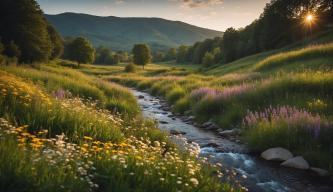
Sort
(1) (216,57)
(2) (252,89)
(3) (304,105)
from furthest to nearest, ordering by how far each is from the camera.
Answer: (1) (216,57)
(2) (252,89)
(3) (304,105)

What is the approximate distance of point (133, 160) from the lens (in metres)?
5.40

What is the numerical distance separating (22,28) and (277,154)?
1747 inches

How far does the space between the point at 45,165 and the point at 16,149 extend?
54 cm

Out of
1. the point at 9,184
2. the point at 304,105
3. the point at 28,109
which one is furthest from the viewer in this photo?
the point at 304,105

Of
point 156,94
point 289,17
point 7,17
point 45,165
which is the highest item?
point 289,17

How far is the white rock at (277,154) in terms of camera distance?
30.3 ft

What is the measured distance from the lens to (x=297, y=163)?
28.8ft

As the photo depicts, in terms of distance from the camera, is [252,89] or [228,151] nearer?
[228,151]

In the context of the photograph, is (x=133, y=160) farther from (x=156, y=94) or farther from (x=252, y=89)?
(x=156, y=94)

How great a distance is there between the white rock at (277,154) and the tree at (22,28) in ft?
137

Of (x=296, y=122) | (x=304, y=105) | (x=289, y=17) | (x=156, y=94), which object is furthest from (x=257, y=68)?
(x=289, y=17)

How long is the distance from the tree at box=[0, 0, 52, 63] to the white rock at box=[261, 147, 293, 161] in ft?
137

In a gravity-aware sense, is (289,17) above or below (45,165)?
above

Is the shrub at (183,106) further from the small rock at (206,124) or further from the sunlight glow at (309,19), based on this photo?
the sunlight glow at (309,19)
